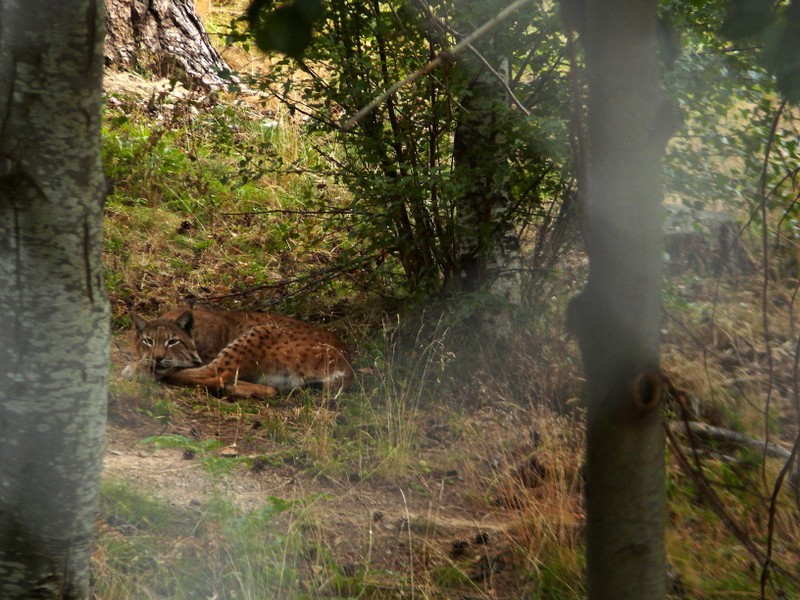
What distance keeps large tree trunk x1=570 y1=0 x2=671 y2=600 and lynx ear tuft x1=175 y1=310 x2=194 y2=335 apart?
18.3 ft

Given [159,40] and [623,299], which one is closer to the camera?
[623,299]

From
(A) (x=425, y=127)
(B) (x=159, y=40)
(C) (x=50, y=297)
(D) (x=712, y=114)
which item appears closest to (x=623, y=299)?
(C) (x=50, y=297)

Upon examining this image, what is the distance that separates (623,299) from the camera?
154 centimetres

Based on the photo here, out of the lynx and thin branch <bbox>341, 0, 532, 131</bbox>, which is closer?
thin branch <bbox>341, 0, 532, 131</bbox>

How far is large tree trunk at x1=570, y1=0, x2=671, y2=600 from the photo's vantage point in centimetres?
149

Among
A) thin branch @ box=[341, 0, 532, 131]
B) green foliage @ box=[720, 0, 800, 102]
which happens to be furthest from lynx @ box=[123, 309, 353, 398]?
green foliage @ box=[720, 0, 800, 102]

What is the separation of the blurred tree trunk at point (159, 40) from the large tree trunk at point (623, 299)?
9948 millimetres

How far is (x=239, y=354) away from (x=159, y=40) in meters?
6.09

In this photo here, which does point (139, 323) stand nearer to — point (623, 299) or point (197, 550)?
point (197, 550)

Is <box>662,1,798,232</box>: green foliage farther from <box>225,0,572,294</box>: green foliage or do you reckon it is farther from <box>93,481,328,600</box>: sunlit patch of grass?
<box>93,481,328,600</box>: sunlit patch of grass

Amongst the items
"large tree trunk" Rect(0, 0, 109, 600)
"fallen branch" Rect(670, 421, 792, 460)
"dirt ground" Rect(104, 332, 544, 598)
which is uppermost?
"large tree trunk" Rect(0, 0, 109, 600)

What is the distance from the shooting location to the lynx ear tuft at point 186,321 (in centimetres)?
694

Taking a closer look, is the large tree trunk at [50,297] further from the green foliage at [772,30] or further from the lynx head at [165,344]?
the lynx head at [165,344]

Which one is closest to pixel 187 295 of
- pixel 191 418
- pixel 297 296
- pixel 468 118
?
pixel 297 296
